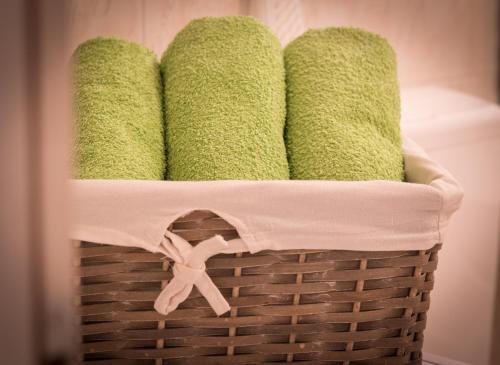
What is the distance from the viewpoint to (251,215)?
0.46m

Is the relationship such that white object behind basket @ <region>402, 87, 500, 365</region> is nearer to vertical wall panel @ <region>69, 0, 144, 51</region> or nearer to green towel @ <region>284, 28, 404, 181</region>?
green towel @ <region>284, 28, 404, 181</region>

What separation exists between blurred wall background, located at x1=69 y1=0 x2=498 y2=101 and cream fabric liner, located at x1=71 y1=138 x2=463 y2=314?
30cm

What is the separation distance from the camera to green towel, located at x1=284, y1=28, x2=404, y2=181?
583 mm

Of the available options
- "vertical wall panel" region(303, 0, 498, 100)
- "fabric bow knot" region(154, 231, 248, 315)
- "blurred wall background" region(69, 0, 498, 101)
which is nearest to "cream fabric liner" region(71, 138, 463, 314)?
"fabric bow knot" region(154, 231, 248, 315)

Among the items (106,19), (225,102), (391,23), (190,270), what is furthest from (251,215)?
(391,23)

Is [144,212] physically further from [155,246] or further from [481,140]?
[481,140]

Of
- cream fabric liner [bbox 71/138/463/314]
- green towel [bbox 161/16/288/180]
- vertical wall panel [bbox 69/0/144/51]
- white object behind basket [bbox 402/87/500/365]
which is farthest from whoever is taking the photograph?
white object behind basket [bbox 402/87/500/365]

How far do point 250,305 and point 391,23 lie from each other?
0.68m

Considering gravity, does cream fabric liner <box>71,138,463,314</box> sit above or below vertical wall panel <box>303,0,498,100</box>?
below

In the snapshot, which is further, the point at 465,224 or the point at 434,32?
the point at 434,32

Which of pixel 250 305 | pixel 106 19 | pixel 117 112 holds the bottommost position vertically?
pixel 250 305

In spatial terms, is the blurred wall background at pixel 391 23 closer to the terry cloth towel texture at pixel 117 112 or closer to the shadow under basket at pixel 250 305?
the terry cloth towel texture at pixel 117 112

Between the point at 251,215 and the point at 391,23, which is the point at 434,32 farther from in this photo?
the point at 251,215

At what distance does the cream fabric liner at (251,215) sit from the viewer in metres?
0.45
